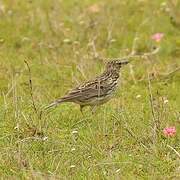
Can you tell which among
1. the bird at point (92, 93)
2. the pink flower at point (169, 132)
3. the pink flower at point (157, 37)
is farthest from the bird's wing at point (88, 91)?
the pink flower at point (157, 37)

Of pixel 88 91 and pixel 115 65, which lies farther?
pixel 115 65

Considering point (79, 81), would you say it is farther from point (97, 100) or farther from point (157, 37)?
point (157, 37)

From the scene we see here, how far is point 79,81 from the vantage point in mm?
9938

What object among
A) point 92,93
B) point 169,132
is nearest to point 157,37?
point 92,93

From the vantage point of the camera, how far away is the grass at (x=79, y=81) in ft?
23.4

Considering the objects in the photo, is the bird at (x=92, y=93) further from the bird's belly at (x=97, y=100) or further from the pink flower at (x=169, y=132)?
the pink flower at (x=169, y=132)

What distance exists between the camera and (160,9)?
12.9 meters

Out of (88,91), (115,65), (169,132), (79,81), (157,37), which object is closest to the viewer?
(169,132)

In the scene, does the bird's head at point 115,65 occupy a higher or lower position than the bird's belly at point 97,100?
higher

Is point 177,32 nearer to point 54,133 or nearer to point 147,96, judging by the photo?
point 147,96

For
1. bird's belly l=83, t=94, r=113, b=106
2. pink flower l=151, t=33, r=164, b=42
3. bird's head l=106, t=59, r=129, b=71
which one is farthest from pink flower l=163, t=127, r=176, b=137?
pink flower l=151, t=33, r=164, b=42

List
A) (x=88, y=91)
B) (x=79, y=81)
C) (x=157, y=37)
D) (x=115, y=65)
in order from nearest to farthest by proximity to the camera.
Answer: (x=88, y=91), (x=115, y=65), (x=79, y=81), (x=157, y=37)

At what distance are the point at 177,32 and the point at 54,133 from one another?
14.3ft

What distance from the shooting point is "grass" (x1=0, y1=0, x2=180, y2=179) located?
7.14 metres
